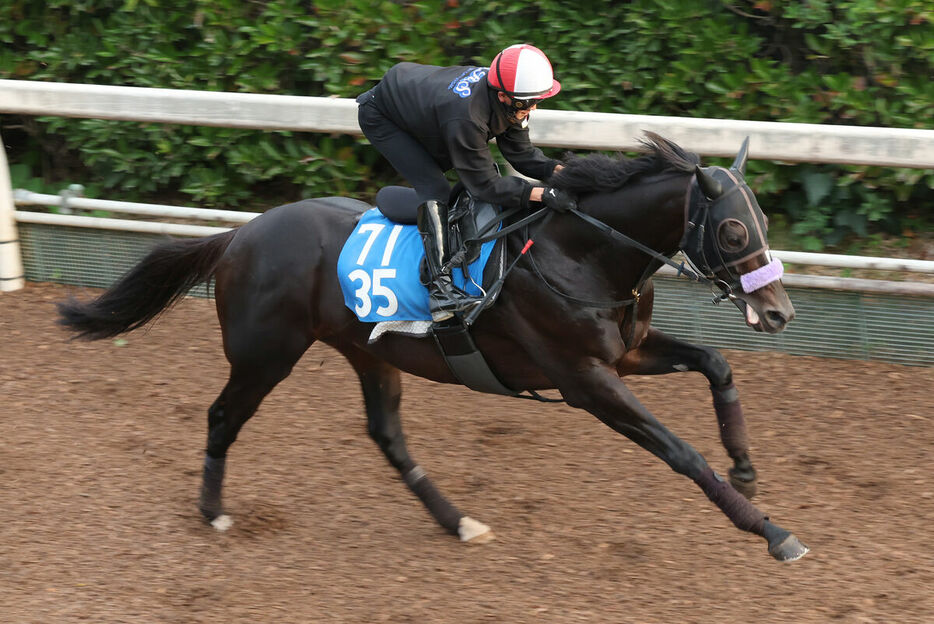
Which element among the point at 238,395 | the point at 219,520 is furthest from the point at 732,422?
the point at 219,520

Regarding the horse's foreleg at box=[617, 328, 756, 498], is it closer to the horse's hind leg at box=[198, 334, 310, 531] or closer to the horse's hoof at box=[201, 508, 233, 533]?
the horse's hind leg at box=[198, 334, 310, 531]

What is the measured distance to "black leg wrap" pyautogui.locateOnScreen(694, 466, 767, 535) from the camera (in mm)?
4289

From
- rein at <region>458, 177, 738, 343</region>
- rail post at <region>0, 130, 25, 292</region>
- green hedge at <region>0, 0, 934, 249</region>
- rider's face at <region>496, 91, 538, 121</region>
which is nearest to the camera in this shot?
rein at <region>458, 177, 738, 343</region>

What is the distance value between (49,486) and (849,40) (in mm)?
5207

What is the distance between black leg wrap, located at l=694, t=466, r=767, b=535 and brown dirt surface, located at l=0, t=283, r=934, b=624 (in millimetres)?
341

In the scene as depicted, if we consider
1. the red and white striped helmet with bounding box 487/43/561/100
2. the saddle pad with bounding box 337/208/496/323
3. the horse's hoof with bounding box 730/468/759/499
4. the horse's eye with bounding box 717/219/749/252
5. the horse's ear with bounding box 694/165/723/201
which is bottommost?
the horse's hoof with bounding box 730/468/759/499

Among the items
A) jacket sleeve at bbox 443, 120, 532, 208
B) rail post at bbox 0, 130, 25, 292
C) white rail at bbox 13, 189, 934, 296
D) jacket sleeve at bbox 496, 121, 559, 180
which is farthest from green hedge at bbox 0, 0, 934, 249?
jacket sleeve at bbox 443, 120, 532, 208

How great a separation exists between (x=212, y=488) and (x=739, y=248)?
2766mm

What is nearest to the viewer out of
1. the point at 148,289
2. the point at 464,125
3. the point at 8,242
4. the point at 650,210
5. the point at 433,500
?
the point at 650,210

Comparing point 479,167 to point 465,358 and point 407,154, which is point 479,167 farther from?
point 465,358

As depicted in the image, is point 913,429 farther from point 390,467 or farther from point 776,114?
point 390,467

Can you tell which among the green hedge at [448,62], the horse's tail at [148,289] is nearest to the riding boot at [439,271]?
the horse's tail at [148,289]

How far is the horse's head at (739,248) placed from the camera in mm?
4145

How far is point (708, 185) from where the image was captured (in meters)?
4.14
